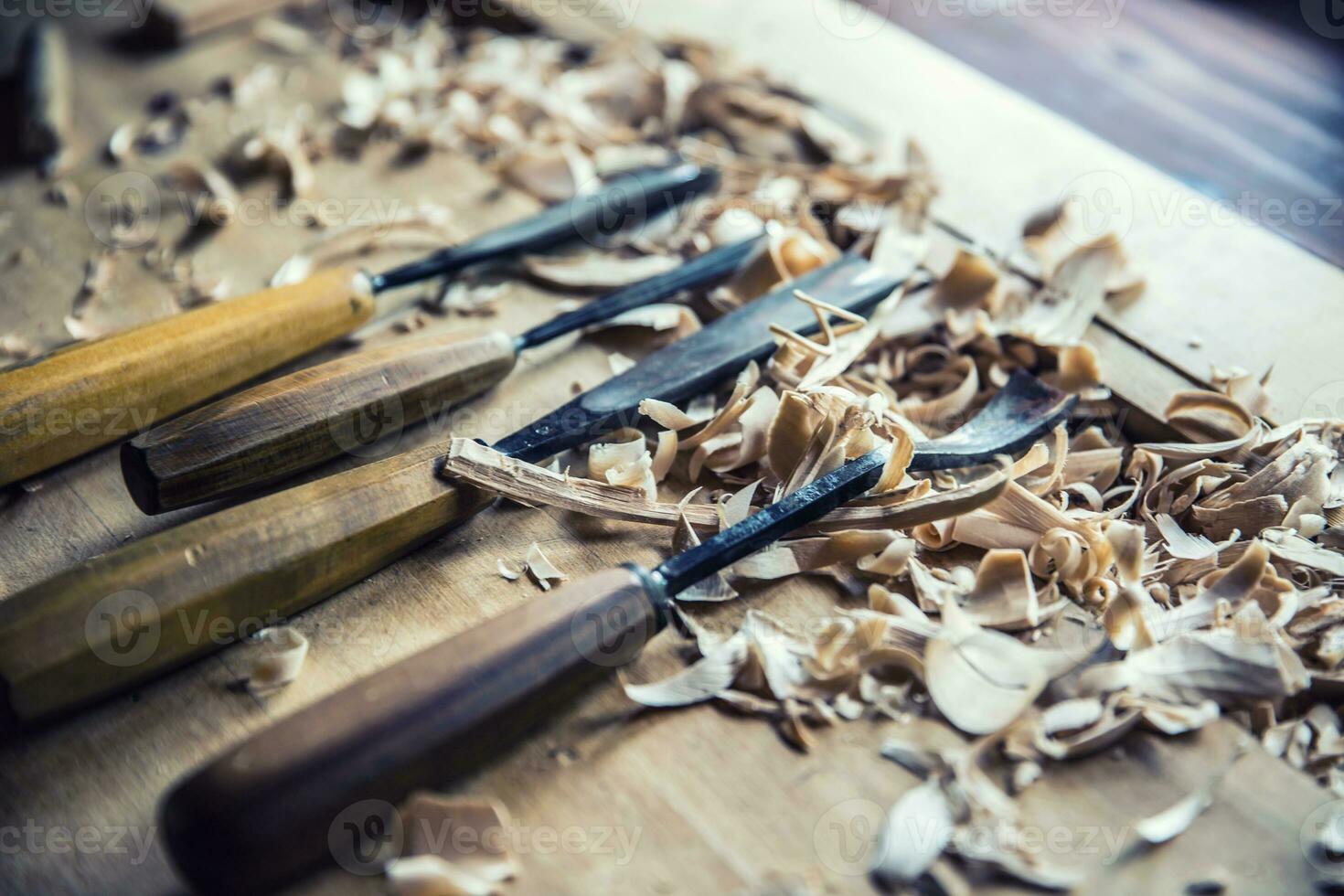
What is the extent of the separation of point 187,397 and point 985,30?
51.8 inches

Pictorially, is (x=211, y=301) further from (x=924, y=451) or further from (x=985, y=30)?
(x=985, y=30)

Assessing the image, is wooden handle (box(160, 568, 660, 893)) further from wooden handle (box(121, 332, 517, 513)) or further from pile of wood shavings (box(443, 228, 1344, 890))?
wooden handle (box(121, 332, 517, 513))

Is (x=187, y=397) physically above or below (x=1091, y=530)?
below

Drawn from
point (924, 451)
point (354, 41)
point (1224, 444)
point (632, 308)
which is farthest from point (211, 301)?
point (1224, 444)

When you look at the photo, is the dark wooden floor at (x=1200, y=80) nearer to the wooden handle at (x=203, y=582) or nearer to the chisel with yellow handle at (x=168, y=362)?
the chisel with yellow handle at (x=168, y=362)

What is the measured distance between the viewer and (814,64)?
1434 millimetres

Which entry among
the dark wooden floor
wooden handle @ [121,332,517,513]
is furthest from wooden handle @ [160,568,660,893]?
the dark wooden floor

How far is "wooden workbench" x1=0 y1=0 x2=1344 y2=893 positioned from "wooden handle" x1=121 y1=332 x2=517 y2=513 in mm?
46

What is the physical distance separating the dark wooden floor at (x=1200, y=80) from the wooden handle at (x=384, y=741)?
100cm

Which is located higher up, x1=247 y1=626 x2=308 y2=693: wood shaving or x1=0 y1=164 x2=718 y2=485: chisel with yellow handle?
x1=0 y1=164 x2=718 y2=485: chisel with yellow handle

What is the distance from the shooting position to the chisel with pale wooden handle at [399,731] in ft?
1.87

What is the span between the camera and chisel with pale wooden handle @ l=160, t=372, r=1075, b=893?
0.57 metres

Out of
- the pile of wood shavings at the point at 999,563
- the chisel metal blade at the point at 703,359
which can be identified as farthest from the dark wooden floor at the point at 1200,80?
the chisel metal blade at the point at 703,359

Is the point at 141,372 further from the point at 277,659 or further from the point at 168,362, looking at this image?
the point at 277,659
